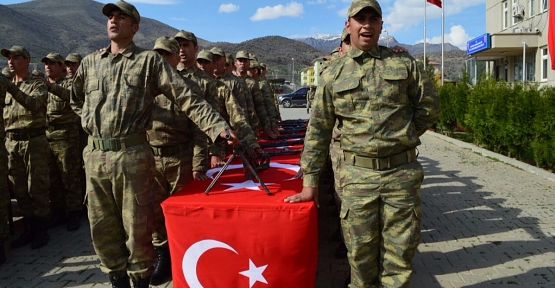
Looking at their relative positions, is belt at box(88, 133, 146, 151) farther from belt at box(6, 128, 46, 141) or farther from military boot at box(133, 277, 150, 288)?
belt at box(6, 128, 46, 141)

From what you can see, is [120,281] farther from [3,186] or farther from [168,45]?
[3,186]

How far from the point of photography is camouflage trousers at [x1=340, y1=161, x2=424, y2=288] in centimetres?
248

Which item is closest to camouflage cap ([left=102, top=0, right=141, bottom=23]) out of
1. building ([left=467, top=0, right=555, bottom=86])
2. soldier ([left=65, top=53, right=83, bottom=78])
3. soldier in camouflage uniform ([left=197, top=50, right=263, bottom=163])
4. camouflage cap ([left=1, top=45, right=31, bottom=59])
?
soldier in camouflage uniform ([left=197, top=50, right=263, bottom=163])

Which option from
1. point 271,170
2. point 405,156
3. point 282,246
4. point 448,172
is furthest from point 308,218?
point 448,172

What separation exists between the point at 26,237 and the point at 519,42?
2277 centimetres

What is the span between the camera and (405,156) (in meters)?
2.53

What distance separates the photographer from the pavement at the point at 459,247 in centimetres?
365

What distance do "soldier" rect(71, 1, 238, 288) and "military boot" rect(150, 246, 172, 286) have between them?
0.57m

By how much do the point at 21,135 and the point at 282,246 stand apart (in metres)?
3.51

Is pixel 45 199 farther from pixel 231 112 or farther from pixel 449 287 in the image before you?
pixel 449 287

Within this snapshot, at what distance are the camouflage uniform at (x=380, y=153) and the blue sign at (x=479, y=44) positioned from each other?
21680mm

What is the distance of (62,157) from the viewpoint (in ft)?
17.3

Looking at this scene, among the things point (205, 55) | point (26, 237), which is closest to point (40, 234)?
point (26, 237)

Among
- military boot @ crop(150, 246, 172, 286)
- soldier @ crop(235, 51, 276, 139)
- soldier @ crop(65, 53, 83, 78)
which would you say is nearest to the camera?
military boot @ crop(150, 246, 172, 286)
